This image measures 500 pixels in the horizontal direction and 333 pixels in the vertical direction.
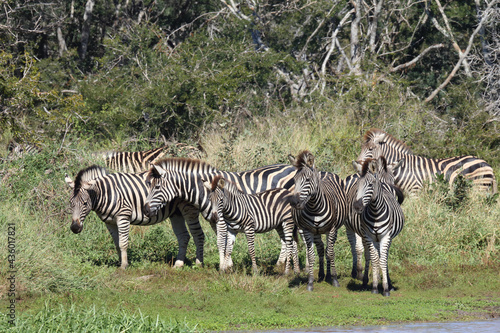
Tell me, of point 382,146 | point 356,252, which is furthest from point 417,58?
point 356,252

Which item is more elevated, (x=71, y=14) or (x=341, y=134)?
(x=71, y=14)

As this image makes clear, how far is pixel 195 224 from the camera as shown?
36.2ft

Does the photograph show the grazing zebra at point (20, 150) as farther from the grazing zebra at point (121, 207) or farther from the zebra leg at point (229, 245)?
the zebra leg at point (229, 245)

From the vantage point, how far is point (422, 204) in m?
12.4

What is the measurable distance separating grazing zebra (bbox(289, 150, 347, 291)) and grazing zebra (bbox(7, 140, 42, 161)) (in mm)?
6592

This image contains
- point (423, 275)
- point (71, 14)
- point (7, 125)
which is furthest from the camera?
point (71, 14)

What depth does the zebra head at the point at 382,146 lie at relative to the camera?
45.7 feet

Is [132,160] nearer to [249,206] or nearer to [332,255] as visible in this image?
[249,206]

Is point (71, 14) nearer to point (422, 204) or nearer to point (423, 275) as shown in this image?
point (422, 204)

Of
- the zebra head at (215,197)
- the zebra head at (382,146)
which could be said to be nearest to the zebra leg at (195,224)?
the zebra head at (215,197)

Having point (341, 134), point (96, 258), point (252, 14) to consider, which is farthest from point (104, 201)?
point (252, 14)

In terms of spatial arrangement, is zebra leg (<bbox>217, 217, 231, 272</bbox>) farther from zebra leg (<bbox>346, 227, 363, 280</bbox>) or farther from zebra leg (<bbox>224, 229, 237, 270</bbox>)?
zebra leg (<bbox>346, 227, 363, 280</bbox>)

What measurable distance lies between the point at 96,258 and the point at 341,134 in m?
7.60

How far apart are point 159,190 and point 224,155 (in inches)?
182
